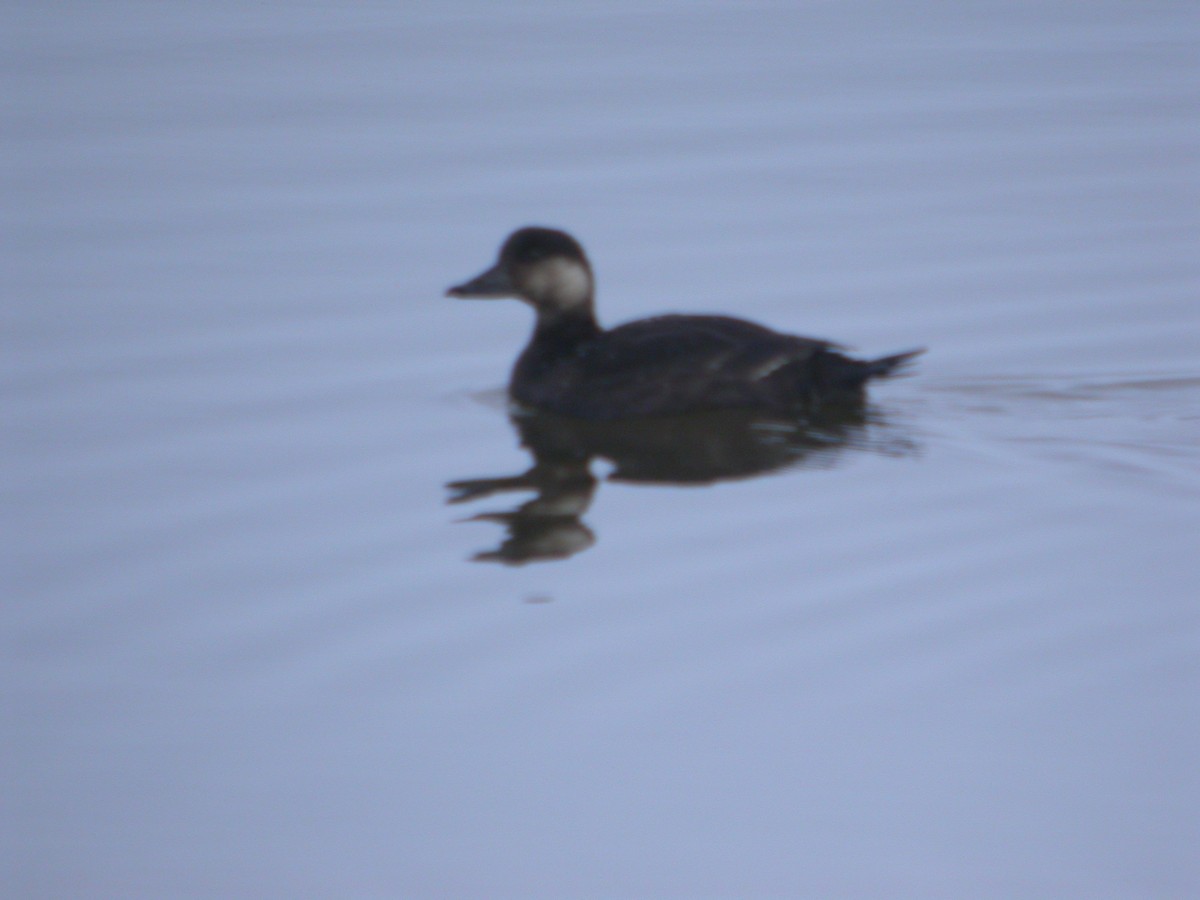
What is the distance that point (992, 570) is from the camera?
18.9ft

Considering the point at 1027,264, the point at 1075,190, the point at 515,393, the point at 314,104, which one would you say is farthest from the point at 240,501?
the point at 314,104

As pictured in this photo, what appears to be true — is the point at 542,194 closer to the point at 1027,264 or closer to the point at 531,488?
the point at 1027,264

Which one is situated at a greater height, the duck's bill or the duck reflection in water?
the duck's bill

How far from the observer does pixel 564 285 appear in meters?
8.12

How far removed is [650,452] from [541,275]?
4.13 ft

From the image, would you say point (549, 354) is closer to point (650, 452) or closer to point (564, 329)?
point (564, 329)

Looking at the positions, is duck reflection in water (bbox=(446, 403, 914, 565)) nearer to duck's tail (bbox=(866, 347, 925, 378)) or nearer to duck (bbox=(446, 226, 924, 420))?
duck (bbox=(446, 226, 924, 420))

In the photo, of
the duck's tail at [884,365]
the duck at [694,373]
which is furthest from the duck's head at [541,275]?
the duck's tail at [884,365]

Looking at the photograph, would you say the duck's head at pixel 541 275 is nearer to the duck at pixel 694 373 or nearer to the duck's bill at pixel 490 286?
the duck's bill at pixel 490 286

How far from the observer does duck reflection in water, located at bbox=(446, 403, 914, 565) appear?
21.3 feet

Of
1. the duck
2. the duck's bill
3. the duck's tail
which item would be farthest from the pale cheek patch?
the duck's tail

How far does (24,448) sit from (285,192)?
14.8 ft

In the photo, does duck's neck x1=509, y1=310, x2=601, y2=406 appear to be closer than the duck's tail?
No

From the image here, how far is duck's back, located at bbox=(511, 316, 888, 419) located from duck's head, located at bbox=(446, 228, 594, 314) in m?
0.52
